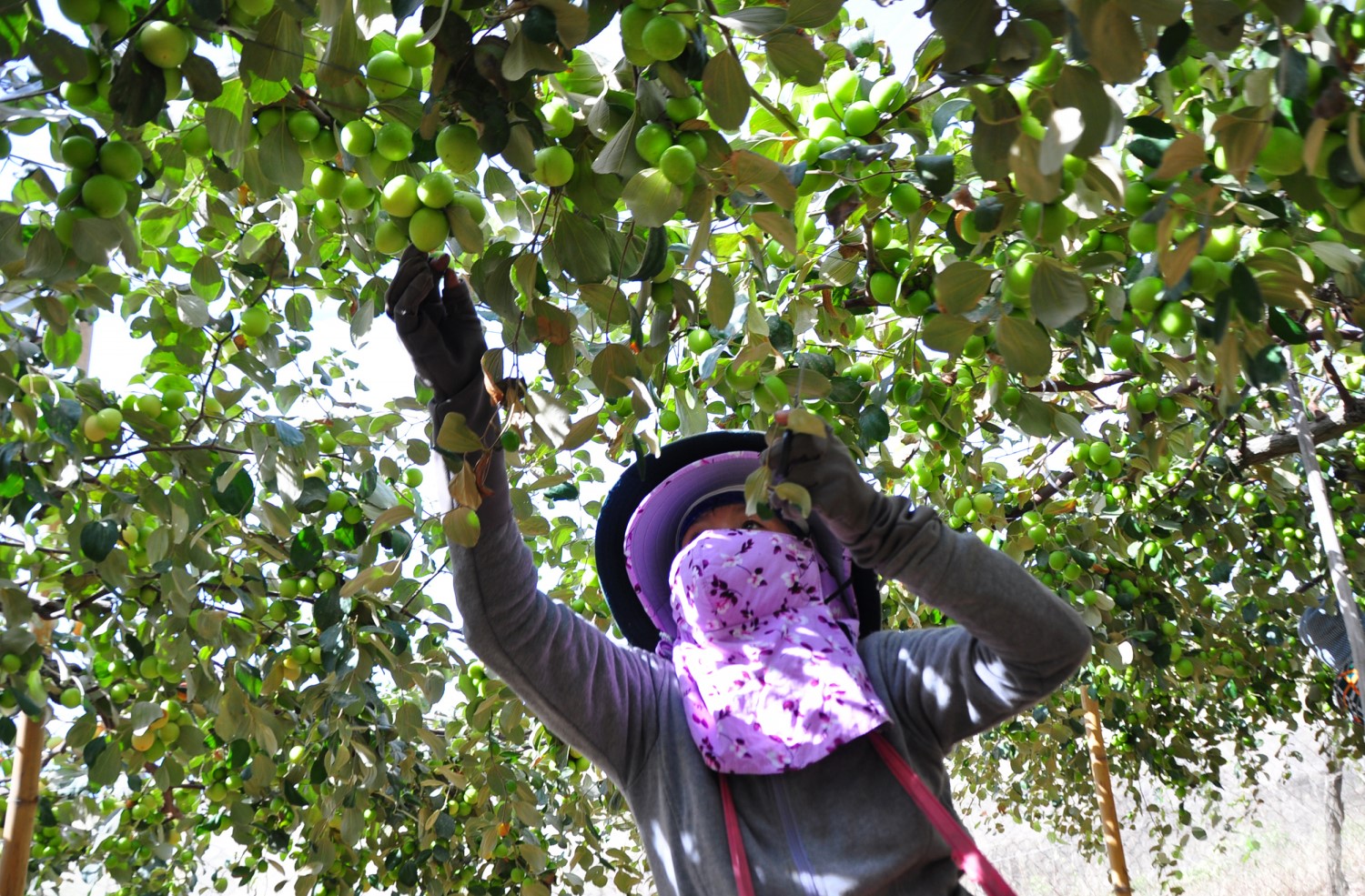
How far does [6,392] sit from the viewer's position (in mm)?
1228

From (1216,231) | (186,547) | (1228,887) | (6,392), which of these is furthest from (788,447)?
(1228,887)

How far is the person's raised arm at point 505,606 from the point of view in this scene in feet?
3.18

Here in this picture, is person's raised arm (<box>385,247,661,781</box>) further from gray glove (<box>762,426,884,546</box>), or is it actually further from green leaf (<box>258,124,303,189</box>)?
gray glove (<box>762,426,884,546</box>)

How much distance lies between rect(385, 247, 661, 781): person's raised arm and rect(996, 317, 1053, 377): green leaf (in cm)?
43

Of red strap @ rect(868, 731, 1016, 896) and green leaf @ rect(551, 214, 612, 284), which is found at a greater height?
green leaf @ rect(551, 214, 612, 284)

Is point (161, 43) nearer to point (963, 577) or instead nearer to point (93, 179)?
point (93, 179)

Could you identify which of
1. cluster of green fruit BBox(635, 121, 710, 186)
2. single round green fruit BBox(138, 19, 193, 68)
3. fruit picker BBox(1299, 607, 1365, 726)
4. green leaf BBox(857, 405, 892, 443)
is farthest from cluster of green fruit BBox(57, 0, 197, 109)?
fruit picker BBox(1299, 607, 1365, 726)

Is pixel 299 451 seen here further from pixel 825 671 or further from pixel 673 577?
pixel 825 671

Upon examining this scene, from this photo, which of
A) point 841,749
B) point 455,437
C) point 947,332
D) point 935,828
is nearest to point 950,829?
point 935,828

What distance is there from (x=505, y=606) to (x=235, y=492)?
499 mm

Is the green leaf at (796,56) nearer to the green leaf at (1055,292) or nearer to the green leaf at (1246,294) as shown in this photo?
the green leaf at (1055,292)

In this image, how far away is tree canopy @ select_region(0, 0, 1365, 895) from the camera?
0.70 metres

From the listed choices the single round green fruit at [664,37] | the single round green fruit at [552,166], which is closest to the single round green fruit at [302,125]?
the single round green fruit at [552,166]

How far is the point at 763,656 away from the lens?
52.8 inches
